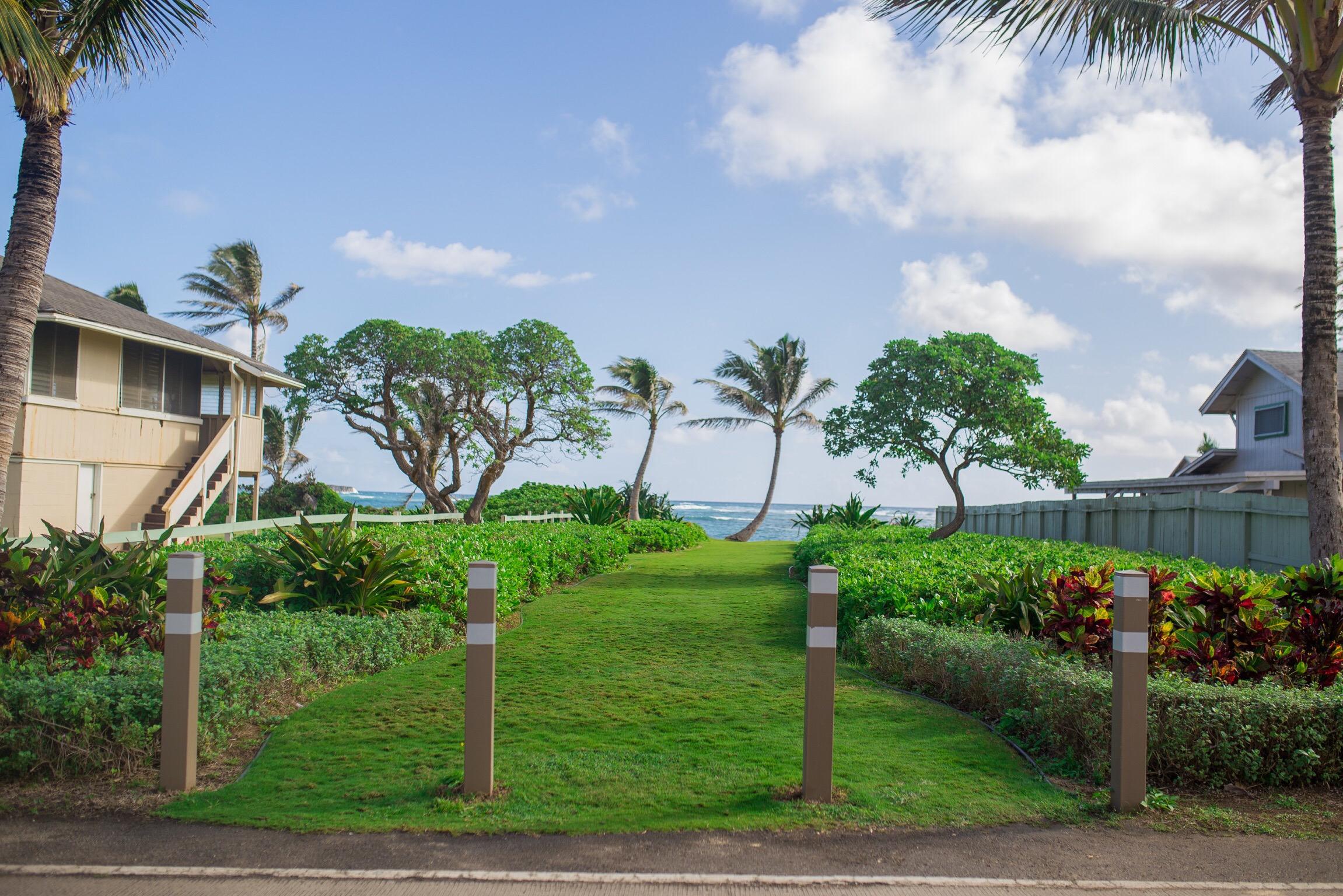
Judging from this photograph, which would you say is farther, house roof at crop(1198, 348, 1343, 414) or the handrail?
house roof at crop(1198, 348, 1343, 414)

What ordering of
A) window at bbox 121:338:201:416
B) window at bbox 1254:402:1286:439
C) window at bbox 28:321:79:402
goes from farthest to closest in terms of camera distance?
window at bbox 1254:402:1286:439 → window at bbox 121:338:201:416 → window at bbox 28:321:79:402

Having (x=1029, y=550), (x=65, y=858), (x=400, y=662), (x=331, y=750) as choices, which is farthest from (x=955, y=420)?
(x=65, y=858)

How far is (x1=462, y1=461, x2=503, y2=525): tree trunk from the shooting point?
1191 inches

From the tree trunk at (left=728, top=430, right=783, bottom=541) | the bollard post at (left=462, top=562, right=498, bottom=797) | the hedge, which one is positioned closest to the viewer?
the bollard post at (left=462, top=562, right=498, bottom=797)

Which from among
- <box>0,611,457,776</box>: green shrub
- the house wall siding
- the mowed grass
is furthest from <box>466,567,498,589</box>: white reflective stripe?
the house wall siding

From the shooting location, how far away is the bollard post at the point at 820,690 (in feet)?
14.7

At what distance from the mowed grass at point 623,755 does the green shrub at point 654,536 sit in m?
15.2

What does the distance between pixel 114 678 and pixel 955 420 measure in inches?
770

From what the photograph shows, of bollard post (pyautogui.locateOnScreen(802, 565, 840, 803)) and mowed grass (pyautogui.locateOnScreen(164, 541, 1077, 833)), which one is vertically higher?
bollard post (pyautogui.locateOnScreen(802, 565, 840, 803))

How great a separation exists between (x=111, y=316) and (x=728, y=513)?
9916 cm

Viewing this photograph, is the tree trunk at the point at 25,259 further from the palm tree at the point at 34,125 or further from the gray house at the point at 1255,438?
the gray house at the point at 1255,438

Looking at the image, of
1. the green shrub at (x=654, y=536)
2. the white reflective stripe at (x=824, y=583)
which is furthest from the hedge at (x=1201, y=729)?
the green shrub at (x=654, y=536)

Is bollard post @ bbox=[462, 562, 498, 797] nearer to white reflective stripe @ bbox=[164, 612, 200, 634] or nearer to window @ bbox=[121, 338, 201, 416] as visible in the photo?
white reflective stripe @ bbox=[164, 612, 200, 634]

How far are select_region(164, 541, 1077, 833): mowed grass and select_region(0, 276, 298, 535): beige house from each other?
11010mm
